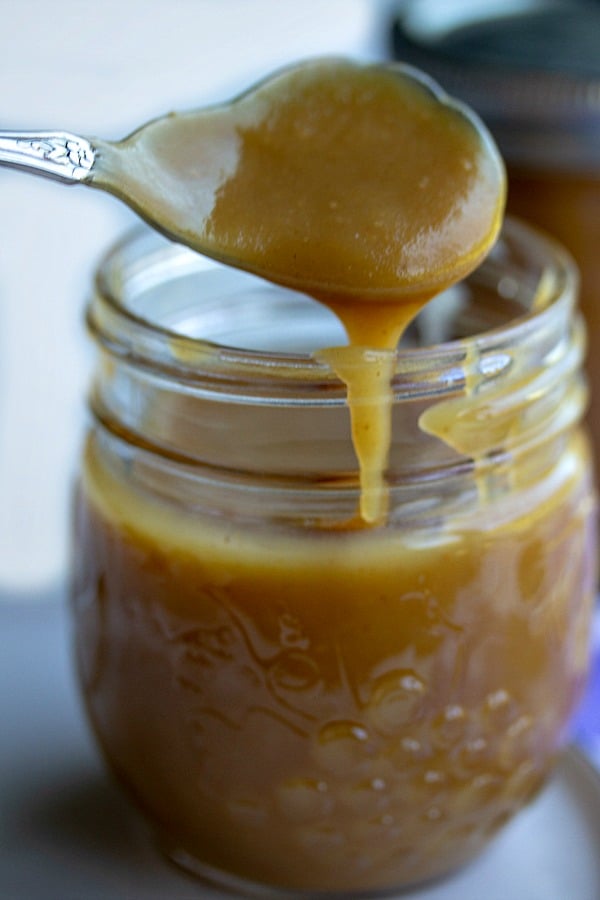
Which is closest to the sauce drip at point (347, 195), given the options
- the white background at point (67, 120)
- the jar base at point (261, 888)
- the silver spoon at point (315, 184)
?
the silver spoon at point (315, 184)

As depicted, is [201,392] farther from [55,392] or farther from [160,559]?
[55,392]

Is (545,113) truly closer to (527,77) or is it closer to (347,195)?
(527,77)

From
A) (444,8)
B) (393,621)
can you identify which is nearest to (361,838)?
(393,621)

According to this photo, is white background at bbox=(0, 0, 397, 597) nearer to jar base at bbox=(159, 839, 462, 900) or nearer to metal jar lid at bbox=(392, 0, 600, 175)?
metal jar lid at bbox=(392, 0, 600, 175)

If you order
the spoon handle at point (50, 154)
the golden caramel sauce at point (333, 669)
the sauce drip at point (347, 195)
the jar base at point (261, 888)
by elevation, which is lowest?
the jar base at point (261, 888)

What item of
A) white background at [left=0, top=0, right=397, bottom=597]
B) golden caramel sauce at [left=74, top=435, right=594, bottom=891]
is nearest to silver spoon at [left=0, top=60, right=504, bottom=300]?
golden caramel sauce at [left=74, top=435, right=594, bottom=891]

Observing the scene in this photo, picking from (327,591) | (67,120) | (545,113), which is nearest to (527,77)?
(545,113)

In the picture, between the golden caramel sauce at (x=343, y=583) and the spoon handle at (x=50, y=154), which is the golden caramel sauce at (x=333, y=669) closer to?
the golden caramel sauce at (x=343, y=583)
